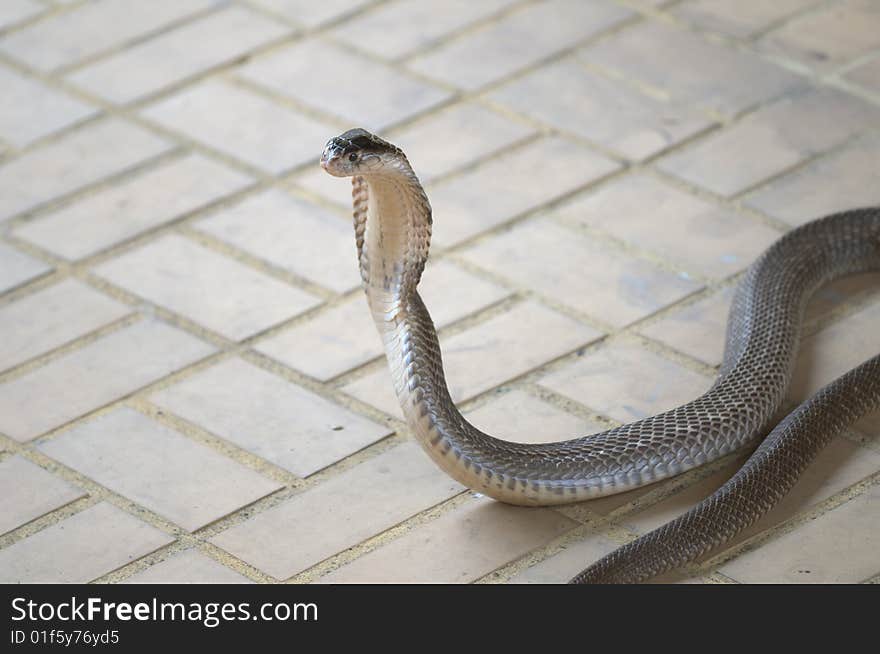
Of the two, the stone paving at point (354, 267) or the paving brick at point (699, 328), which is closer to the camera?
the stone paving at point (354, 267)

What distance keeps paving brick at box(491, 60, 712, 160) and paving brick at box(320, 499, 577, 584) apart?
1362 mm

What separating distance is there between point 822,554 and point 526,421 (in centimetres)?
67

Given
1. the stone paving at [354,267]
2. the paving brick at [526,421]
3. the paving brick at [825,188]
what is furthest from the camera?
the paving brick at [825,188]

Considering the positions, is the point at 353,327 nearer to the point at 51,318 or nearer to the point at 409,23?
the point at 51,318

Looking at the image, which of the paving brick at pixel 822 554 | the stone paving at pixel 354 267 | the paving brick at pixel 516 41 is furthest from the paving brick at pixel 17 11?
the paving brick at pixel 822 554

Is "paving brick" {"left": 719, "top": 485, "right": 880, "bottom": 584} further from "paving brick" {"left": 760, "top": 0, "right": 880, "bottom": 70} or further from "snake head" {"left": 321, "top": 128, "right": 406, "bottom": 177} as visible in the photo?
"paving brick" {"left": 760, "top": 0, "right": 880, "bottom": 70}

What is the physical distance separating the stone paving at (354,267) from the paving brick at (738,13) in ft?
0.04

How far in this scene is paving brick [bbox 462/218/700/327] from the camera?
3871 mm

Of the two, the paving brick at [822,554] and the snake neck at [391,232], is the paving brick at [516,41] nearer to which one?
the snake neck at [391,232]

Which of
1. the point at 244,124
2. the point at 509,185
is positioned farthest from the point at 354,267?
the point at 244,124

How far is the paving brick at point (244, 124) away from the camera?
14.6ft

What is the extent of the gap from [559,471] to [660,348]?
61cm

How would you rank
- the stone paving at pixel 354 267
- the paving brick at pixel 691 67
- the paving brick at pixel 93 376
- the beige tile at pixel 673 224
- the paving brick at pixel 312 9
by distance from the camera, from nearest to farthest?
the stone paving at pixel 354 267
the paving brick at pixel 93 376
the beige tile at pixel 673 224
the paving brick at pixel 691 67
the paving brick at pixel 312 9
